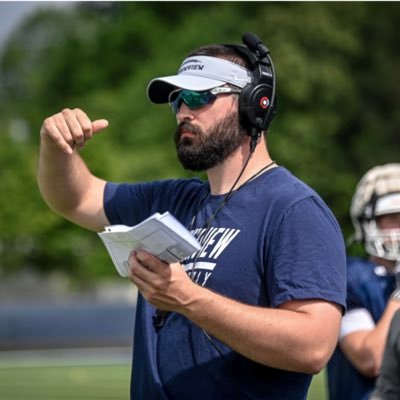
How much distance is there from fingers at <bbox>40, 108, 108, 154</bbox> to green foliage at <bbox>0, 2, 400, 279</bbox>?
31431 mm

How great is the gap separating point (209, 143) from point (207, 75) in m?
0.28

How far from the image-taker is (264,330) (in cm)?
351

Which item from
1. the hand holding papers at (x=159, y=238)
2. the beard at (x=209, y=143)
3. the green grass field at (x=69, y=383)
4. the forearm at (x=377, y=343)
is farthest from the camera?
the green grass field at (x=69, y=383)

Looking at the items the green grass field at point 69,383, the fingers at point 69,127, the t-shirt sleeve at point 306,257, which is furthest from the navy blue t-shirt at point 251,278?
the green grass field at point 69,383

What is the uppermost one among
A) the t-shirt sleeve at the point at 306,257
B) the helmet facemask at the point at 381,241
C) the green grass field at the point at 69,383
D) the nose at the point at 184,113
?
the nose at the point at 184,113

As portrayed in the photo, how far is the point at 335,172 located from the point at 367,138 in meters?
1.97

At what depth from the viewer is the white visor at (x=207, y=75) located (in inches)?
160

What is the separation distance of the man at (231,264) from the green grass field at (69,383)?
26.5 ft

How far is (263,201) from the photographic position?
3875 mm

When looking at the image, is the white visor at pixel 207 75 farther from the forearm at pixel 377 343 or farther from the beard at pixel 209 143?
the forearm at pixel 377 343

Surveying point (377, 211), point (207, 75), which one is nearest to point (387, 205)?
point (377, 211)

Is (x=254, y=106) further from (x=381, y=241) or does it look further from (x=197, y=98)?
(x=381, y=241)

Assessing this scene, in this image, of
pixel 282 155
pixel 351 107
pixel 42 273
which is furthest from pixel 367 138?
pixel 42 273

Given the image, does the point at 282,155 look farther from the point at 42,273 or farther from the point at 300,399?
the point at 300,399
